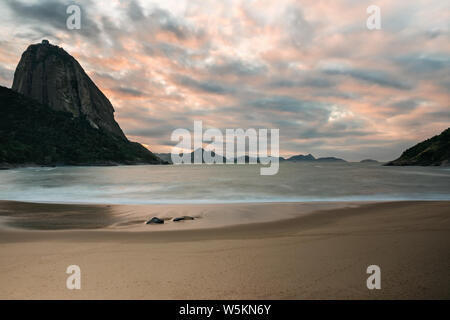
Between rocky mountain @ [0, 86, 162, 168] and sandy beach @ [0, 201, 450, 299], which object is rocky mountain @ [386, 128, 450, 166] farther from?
rocky mountain @ [0, 86, 162, 168]

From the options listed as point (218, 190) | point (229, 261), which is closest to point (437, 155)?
point (218, 190)

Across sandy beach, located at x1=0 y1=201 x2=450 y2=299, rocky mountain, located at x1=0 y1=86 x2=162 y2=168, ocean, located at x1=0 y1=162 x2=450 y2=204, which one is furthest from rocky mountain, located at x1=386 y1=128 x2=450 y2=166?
rocky mountain, located at x1=0 y1=86 x2=162 y2=168

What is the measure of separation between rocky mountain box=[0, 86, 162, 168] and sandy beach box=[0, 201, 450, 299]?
118 meters

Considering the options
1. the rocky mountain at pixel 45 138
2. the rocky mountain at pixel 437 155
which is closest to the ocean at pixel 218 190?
the rocky mountain at pixel 45 138

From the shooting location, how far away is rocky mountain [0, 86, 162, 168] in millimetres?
113812

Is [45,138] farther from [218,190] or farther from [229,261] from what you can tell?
[229,261]

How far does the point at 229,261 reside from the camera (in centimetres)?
536

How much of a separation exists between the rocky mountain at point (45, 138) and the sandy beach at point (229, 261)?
389ft

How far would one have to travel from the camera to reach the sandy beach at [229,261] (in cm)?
402
